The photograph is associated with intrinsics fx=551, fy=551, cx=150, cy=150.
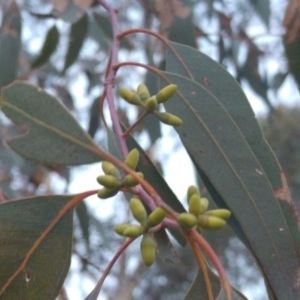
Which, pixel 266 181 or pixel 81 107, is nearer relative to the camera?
pixel 266 181

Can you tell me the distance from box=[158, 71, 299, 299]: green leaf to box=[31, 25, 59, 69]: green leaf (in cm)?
88

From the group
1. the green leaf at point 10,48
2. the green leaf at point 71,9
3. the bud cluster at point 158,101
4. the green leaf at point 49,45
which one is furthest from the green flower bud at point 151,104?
the green leaf at point 49,45

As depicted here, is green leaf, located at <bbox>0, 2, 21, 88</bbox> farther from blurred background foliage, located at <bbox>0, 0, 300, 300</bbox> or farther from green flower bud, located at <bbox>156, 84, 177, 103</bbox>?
green flower bud, located at <bbox>156, 84, 177, 103</bbox>

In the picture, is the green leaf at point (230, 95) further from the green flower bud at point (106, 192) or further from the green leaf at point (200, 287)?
the green flower bud at point (106, 192)

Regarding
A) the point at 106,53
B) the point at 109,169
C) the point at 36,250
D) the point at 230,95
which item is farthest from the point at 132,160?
the point at 106,53

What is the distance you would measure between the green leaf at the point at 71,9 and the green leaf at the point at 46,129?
2.00 feet

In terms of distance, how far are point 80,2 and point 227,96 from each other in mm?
515

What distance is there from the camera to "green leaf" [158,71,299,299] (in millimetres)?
584

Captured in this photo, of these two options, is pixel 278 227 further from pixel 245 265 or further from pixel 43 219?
pixel 245 265

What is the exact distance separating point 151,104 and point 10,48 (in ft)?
3.02

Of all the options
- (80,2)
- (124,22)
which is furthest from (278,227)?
(124,22)

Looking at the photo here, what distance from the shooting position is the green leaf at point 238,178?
0.58 m

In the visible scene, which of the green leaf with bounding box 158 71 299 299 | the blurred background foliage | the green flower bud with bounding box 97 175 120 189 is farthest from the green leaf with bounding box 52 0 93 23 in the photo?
the green flower bud with bounding box 97 175 120 189

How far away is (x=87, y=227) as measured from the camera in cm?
Answer: 152
